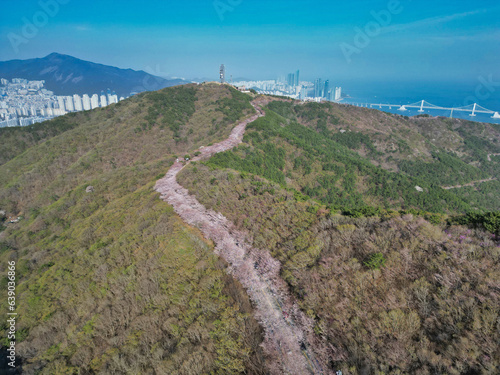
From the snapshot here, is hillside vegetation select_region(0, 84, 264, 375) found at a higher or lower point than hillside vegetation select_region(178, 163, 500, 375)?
lower

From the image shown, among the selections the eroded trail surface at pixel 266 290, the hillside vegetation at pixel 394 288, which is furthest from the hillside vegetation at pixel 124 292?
the hillside vegetation at pixel 394 288

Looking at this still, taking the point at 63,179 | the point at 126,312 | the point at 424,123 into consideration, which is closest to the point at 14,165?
the point at 63,179

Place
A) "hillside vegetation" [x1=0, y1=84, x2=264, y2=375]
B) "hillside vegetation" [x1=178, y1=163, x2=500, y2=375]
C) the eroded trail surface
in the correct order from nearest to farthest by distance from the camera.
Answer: "hillside vegetation" [x1=178, y1=163, x2=500, y2=375] → the eroded trail surface → "hillside vegetation" [x1=0, y1=84, x2=264, y2=375]

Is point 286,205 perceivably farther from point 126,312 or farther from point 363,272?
point 126,312

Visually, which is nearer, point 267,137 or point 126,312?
point 126,312

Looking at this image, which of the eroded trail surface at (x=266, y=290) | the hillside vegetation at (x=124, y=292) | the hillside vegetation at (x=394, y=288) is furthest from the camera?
the hillside vegetation at (x=124, y=292)

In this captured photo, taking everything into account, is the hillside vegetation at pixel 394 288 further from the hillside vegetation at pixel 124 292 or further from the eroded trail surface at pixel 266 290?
the hillside vegetation at pixel 124 292

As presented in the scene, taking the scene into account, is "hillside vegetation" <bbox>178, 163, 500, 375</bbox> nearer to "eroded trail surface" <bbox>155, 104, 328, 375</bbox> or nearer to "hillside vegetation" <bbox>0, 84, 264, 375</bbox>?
"eroded trail surface" <bbox>155, 104, 328, 375</bbox>

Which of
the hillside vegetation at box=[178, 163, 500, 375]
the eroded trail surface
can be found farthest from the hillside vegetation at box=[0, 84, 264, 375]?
the hillside vegetation at box=[178, 163, 500, 375]
